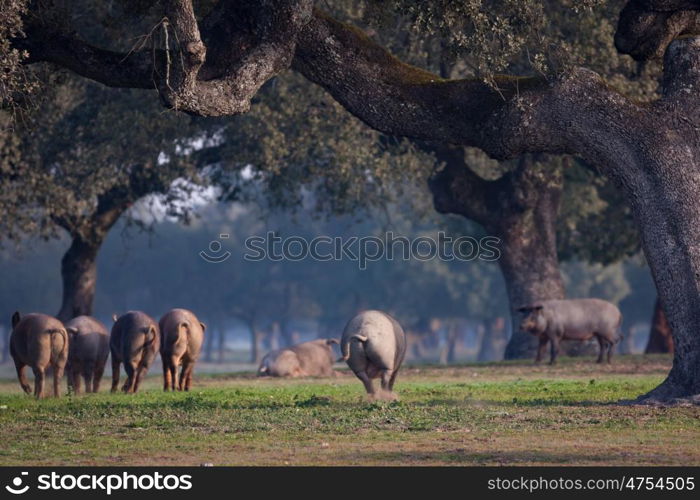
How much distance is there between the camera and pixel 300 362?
106 feet

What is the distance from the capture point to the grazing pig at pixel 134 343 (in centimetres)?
2270

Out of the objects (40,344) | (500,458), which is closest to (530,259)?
(40,344)

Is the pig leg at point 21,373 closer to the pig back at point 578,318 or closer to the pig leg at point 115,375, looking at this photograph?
the pig leg at point 115,375

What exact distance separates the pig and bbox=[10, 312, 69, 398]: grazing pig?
10.3 meters

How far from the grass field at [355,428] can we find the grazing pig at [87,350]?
56.8 inches

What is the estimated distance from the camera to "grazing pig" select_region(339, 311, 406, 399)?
19719 mm

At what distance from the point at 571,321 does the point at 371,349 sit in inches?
609

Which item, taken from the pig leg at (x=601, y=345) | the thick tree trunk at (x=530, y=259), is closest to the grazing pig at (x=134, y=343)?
the pig leg at (x=601, y=345)

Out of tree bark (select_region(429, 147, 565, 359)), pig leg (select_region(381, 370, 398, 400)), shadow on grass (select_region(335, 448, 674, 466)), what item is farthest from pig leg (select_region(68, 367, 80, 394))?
tree bark (select_region(429, 147, 565, 359))

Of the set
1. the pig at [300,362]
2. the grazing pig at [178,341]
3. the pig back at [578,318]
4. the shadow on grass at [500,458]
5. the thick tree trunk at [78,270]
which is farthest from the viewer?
the thick tree trunk at [78,270]

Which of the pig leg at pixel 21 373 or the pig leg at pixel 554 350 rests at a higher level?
the pig leg at pixel 554 350

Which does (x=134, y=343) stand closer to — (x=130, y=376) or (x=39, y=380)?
(x=130, y=376)

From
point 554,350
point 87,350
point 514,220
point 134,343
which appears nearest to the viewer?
point 134,343
